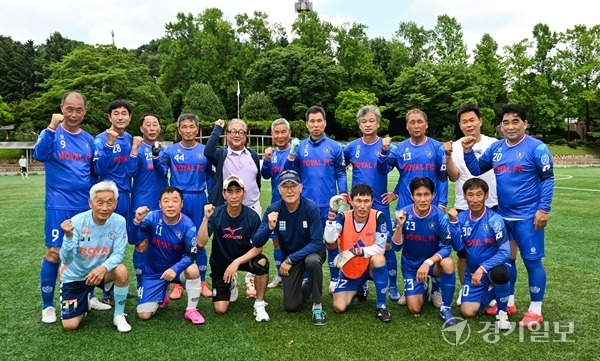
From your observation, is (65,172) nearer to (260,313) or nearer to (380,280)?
(260,313)

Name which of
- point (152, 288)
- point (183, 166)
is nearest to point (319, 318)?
point (152, 288)

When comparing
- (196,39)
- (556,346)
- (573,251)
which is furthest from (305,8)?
(556,346)

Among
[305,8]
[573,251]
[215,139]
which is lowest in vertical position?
[573,251]

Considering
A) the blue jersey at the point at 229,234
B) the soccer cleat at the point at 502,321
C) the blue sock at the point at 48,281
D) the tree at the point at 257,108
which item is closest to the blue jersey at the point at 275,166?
the blue jersey at the point at 229,234

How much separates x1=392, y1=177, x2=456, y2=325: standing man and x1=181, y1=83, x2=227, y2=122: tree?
1651 inches

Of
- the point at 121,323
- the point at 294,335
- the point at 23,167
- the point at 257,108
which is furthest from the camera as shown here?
the point at 257,108

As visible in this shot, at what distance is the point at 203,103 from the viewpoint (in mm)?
46188

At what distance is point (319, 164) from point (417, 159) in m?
1.18

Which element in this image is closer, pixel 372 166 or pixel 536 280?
pixel 536 280

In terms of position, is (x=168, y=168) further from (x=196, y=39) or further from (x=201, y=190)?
(x=196, y=39)

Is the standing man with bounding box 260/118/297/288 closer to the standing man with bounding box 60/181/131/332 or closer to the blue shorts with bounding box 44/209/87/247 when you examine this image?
the standing man with bounding box 60/181/131/332

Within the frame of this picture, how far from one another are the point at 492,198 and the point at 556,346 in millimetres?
1787

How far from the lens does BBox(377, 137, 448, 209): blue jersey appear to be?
5.29m

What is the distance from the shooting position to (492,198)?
524cm
